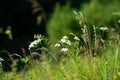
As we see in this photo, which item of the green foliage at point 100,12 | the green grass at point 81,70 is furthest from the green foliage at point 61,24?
the green grass at point 81,70

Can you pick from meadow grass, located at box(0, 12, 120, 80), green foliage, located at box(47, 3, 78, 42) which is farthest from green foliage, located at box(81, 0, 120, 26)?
meadow grass, located at box(0, 12, 120, 80)

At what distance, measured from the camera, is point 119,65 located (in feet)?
14.9

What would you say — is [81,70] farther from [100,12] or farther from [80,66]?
[100,12]

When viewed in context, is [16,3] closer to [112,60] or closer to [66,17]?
[66,17]

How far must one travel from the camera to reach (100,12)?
13398mm

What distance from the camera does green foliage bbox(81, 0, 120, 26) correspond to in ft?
43.3

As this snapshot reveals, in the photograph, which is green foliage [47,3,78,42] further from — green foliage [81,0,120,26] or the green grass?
the green grass

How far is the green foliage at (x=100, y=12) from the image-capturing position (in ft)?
43.3

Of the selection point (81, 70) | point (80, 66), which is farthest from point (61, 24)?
point (81, 70)

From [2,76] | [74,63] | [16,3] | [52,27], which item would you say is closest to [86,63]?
[74,63]

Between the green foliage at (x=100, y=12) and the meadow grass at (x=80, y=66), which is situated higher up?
the green foliage at (x=100, y=12)

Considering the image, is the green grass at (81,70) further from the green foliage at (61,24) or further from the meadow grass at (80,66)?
the green foliage at (61,24)

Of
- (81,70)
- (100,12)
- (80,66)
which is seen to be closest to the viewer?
(81,70)

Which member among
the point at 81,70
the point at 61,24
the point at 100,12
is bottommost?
the point at 81,70
